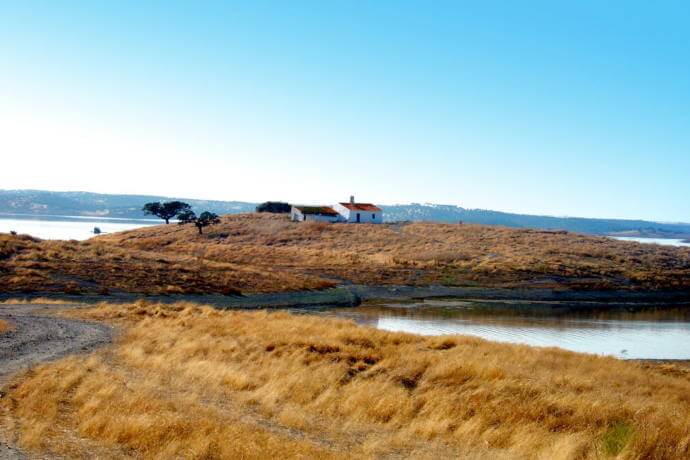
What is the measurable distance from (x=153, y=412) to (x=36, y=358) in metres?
7.13

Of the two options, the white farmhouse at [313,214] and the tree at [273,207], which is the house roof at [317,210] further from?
the tree at [273,207]

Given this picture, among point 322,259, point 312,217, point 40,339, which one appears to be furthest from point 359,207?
point 40,339

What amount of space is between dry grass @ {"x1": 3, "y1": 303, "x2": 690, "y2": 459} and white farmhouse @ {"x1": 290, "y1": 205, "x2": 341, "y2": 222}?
9914 centimetres

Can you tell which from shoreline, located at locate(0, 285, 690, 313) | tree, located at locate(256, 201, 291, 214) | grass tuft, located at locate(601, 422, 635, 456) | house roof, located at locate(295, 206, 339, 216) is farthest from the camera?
tree, located at locate(256, 201, 291, 214)

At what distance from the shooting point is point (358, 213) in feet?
406

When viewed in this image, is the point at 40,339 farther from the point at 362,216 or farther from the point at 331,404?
the point at 362,216

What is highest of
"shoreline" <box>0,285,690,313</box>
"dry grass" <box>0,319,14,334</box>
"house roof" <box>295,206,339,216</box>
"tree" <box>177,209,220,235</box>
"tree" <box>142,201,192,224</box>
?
"house roof" <box>295,206,339,216</box>

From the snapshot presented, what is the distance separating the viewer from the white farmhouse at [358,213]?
123 metres

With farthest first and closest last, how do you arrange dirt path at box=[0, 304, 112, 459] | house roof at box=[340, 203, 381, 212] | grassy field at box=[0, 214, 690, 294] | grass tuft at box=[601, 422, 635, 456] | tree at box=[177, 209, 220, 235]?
house roof at box=[340, 203, 381, 212], tree at box=[177, 209, 220, 235], grassy field at box=[0, 214, 690, 294], dirt path at box=[0, 304, 112, 459], grass tuft at box=[601, 422, 635, 456]

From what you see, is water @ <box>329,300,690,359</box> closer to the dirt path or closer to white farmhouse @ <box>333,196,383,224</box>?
the dirt path

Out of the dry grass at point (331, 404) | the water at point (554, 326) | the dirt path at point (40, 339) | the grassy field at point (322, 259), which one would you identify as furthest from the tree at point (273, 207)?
the dry grass at point (331, 404)

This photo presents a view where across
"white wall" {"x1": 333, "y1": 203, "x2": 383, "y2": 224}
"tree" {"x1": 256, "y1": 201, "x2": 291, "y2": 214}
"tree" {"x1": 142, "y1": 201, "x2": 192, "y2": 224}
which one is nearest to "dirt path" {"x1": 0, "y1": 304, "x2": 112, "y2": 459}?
"white wall" {"x1": 333, "y1": 203, "x2": 383, "y2": 224}

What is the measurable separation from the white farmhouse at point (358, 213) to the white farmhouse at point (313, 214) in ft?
6.06

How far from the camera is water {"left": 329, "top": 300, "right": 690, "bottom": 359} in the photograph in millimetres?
34469
